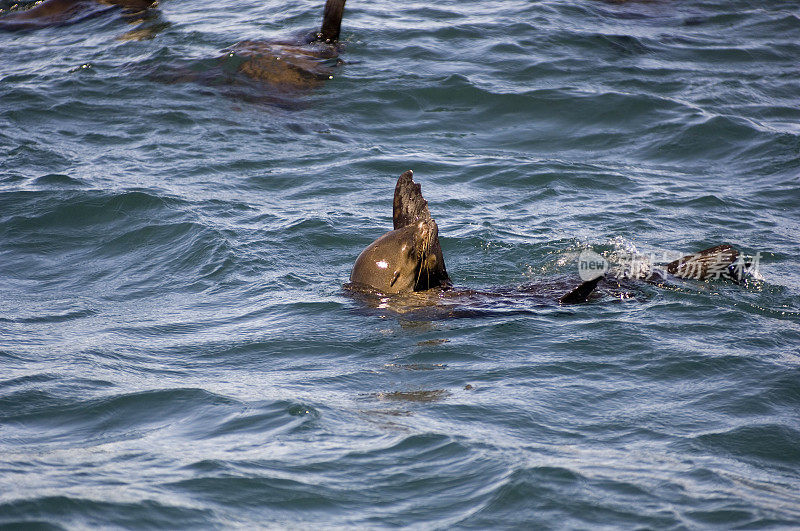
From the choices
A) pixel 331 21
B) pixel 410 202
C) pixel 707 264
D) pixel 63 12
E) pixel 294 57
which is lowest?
pixel 707 264

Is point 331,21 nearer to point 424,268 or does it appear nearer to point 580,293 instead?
point 424,268

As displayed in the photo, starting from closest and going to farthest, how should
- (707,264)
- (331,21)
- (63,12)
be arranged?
(707,264) < (331,21) < (63,12)

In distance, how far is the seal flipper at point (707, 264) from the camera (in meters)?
6.09

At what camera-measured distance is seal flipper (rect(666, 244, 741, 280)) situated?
6094 mm

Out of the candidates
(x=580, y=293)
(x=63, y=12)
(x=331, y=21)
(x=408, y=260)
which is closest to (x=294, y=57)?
(x=331, y=21)

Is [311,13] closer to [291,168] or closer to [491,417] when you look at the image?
[291,168]

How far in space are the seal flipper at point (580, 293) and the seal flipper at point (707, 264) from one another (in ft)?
2.08

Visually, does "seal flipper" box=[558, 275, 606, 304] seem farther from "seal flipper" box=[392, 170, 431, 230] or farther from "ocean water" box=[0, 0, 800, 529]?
"seal flipper" box=[392, 170, 431, 230]

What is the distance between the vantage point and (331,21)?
12.2 meters

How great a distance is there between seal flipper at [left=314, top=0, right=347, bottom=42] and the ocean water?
0.48 metres

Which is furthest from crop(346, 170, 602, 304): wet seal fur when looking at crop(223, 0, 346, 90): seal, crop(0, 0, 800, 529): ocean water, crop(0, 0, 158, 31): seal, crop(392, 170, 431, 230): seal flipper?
crop(0, 0, 158, 31): seal

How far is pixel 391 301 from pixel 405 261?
0.29 m

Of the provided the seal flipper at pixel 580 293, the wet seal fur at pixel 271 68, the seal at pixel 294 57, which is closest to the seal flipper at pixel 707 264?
the seal flipper at pixel 580 293

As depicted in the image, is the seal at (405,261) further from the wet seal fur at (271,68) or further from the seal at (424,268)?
the wet seal fur at (271,68)
